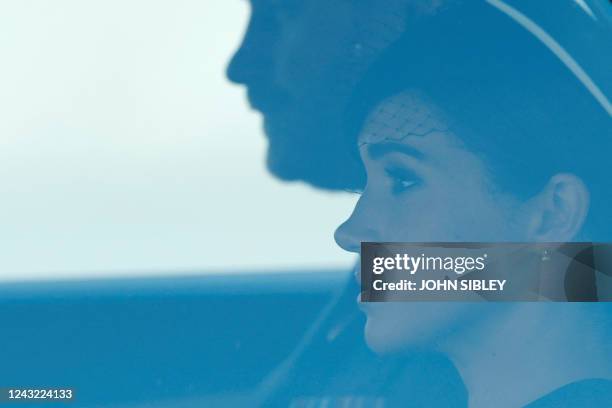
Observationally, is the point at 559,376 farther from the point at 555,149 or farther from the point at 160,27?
the point at 160,27

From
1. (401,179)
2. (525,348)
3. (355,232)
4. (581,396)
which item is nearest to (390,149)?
(401,179)

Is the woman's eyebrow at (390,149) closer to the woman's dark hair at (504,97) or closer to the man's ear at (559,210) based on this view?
the woman's dark hair at (504,97)

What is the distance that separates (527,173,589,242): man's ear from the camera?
2.01m

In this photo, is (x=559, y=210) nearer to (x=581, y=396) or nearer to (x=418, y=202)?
(x=418, y=202)

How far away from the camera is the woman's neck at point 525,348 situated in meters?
2.03

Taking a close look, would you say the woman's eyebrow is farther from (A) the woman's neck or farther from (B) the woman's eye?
(A) the woman's neck

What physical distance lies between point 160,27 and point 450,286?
935 millimetres

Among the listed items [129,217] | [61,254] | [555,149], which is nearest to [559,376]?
[555,149]

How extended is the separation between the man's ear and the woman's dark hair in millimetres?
20

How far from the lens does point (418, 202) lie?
2.03m

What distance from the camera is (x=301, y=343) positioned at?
2.03 meters

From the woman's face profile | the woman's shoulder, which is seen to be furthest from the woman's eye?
the woman's shoulder

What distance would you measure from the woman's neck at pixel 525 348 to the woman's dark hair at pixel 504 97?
22cm

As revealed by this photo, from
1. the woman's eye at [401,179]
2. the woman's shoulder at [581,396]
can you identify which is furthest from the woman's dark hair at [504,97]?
the woman's shoulder at [581,396]
